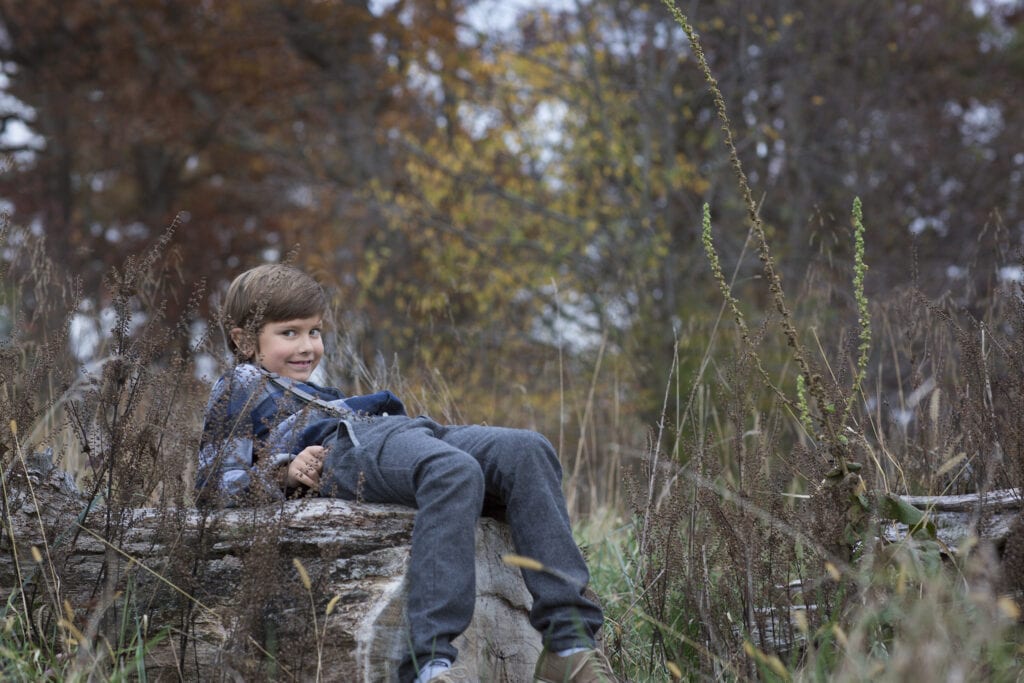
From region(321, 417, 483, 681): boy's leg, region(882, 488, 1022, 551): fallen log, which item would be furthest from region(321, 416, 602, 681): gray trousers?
region(882, 488, 1022, 551): fallen log

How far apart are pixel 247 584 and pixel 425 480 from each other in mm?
518

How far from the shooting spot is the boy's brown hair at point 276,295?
338 centimetres

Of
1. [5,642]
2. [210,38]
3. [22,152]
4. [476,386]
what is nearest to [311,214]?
[210,38]

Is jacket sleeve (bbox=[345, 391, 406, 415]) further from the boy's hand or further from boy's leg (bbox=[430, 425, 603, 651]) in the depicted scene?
boy's leg (bbox=[430, 425, 603, 651])

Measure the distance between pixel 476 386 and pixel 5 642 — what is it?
143 inches

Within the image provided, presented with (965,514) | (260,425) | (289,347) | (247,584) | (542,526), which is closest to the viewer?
(247,584)

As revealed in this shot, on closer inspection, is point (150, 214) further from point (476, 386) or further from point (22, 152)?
point (476, 386)

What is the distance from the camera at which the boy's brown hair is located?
3377 millimetres

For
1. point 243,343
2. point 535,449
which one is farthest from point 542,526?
point 243,343

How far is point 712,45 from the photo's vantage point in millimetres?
9914

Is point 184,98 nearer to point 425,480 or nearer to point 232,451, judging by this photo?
point 232,451

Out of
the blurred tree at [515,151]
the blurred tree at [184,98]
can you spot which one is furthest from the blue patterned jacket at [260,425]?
the blurred tree at [184,98]

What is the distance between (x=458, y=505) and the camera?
2.73 metres

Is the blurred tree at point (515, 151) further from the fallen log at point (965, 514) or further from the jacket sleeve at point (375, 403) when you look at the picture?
the fallen log at point (965, 514)
